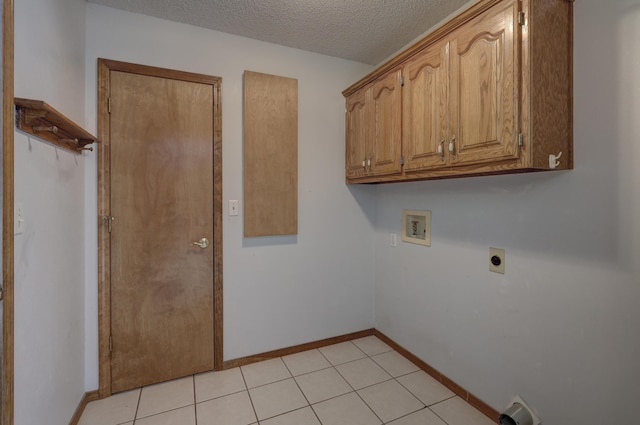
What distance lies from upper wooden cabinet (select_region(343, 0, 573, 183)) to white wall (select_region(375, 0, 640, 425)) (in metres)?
0.12

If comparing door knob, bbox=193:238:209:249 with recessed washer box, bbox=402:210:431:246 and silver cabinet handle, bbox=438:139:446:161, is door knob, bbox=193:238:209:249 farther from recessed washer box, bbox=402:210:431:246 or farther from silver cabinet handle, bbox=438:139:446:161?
silver cabinet handle, bbox=438:139:446:161

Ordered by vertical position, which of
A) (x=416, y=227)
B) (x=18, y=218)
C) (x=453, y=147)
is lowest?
(x=416, y=227)

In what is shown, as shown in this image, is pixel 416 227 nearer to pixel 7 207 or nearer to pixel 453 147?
pixel 453 147

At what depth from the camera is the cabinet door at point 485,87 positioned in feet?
4.27

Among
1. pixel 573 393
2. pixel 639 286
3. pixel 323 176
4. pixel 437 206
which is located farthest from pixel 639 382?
pixel 323 176

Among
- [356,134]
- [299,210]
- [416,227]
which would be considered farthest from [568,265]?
[299,210]

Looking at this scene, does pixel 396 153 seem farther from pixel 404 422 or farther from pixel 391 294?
pixel 404 422

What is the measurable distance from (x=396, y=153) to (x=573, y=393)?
1.58 m

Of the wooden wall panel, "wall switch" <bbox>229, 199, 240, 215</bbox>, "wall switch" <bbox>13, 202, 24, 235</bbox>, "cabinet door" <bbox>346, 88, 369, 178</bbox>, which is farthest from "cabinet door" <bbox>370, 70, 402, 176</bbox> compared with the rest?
"wall switch" <bbox>13, 202, 24, 235</bbox>

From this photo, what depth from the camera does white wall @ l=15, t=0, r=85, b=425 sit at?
116 cm

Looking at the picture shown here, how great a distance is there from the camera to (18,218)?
1131mm

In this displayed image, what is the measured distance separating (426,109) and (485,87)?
400mm

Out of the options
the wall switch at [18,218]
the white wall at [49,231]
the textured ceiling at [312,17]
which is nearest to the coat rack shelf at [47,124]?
the white wall at [49,231]

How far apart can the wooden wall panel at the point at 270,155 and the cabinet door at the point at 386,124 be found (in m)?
0.65
